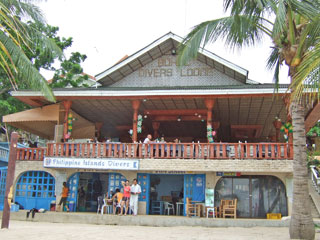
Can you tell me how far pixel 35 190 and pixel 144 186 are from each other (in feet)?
16.3

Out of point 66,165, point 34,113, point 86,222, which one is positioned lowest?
point 86,222

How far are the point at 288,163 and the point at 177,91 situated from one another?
16.6ft

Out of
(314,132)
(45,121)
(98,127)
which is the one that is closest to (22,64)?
(45,121)

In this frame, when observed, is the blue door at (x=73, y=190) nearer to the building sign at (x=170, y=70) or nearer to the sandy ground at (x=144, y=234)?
the sandy ground at (x=144, y=234)

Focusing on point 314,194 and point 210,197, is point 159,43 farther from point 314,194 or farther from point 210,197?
point 314,194

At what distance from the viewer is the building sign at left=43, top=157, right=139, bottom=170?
622 inches

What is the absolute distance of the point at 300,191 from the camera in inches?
396

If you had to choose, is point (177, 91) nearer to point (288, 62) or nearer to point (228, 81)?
point (228, 81)

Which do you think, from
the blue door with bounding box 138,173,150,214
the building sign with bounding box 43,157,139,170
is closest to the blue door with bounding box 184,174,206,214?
the blue door with bounding box 138,173,150,214

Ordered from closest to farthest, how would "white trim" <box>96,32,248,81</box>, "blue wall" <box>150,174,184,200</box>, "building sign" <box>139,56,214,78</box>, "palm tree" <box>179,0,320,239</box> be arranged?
1. "palm tree" <box>179,0,320,239</box>
2. "white trim" <box>96,32,248,81</box>
3. "building sign" <box>139,56,214,78</box>
4. "blue wall" <box>150,174,184,200</box>

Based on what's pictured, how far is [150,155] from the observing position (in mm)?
15852

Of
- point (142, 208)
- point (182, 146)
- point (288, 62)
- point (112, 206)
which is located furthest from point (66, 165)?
point (288, 62)

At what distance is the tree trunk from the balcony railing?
485 centimetres

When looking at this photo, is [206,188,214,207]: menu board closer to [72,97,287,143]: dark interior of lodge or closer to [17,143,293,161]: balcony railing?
[17,143,293,161]: balcony railing
